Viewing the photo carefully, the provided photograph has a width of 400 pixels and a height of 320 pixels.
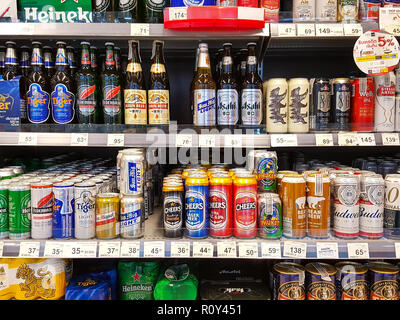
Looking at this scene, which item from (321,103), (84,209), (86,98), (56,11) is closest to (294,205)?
(321,103)

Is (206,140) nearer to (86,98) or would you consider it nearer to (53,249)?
(86,98)

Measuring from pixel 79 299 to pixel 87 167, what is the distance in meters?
0.71

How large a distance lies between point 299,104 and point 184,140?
580 mm

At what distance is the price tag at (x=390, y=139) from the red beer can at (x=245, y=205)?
2.10 feet

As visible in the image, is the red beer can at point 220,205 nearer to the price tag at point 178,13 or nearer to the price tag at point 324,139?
the price tag at point 324,139

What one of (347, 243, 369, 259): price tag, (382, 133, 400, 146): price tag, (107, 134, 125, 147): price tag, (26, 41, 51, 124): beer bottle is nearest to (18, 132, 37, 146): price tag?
(26, 41, 51, 124): beer bottle

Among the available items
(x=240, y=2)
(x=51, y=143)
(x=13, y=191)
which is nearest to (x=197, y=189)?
(x=51, y=143)

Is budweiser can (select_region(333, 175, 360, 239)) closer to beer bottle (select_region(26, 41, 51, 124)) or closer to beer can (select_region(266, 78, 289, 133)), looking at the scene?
beer can (select_region(266, 78, 289, 133))

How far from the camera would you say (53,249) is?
4.91ft

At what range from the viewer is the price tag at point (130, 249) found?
1.48 meters

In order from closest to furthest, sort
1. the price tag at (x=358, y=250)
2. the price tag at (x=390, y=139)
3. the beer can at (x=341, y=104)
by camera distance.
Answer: the price tag at (x=358, y=250) < the price tag at (x=390, y=139) < the beer can at (x=341, y=104)

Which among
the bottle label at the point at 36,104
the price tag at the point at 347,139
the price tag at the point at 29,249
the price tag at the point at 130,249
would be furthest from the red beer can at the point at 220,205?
the bottle label at the point at 36,104

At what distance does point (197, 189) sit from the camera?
4.86 feet

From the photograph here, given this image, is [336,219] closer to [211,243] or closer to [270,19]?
[211,243]
